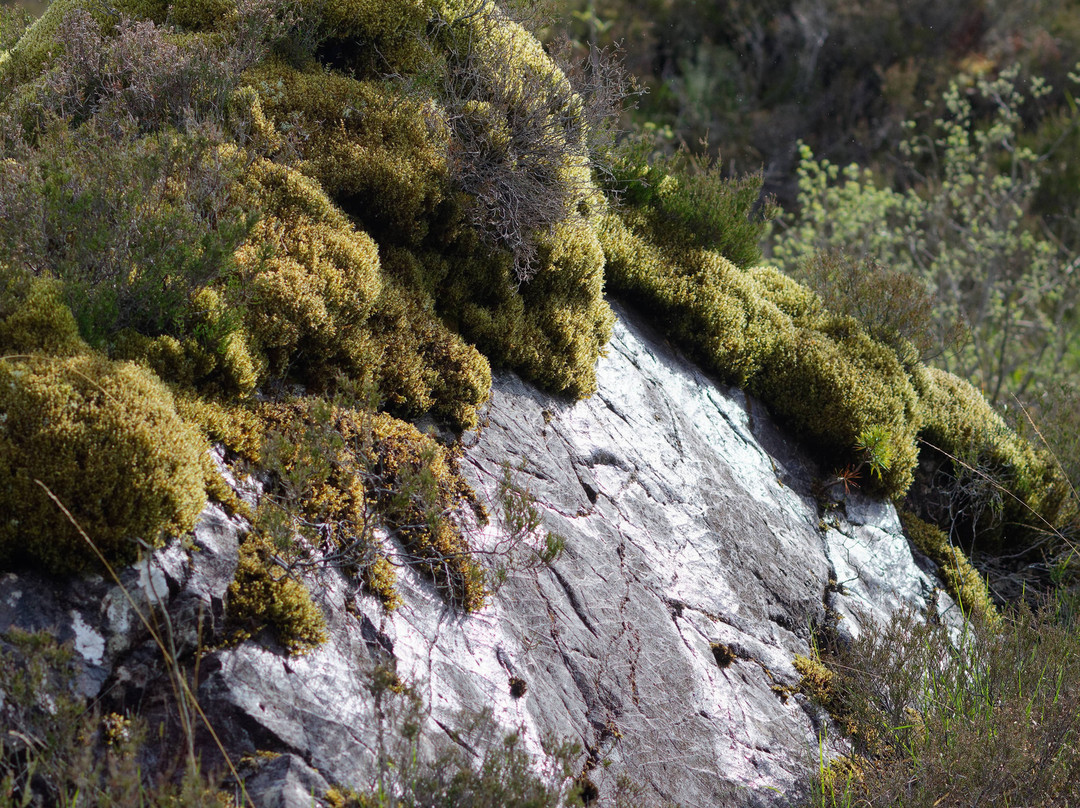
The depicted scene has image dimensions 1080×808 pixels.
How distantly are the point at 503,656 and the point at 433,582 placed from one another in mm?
410

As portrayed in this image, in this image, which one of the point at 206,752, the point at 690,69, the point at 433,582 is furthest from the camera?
the point at 690,69

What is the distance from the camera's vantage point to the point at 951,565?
6.07 meters

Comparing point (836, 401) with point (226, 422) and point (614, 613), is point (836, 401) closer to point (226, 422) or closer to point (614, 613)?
point (614, 613)

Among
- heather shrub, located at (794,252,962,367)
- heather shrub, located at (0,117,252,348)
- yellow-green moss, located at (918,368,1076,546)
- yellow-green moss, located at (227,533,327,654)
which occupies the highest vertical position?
heather shrub, located at (794,252,962,367)

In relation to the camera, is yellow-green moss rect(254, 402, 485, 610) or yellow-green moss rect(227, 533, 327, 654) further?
yellow-green moss rect(254, 402, 485, 610)

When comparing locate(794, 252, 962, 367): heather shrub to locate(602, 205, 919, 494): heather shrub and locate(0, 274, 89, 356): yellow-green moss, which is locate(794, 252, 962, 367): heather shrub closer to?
locate(602, 205, 919, 494): heather shrub

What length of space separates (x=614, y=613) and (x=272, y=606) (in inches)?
67.1

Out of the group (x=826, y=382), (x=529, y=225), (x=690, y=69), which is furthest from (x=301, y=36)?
(x=690, y=69)

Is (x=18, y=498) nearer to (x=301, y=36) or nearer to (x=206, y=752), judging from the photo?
(x=206, y=752)

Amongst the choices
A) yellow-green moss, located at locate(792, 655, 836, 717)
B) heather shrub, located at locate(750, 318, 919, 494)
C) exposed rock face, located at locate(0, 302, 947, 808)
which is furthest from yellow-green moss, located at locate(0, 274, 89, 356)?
heather shrub, located at locate(750, 318, 919, 494)

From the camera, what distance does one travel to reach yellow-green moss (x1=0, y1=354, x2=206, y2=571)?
8.68ft

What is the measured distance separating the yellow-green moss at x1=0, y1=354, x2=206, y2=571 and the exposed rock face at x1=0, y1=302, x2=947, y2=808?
4.9 inches

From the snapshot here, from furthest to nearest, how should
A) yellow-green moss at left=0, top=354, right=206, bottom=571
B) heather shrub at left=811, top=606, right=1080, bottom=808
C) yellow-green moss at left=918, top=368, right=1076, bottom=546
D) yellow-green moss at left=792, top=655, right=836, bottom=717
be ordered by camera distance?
yellow-green moss at left=918, top=368, right=1076, bottom=546, yellow-green moss at left=792, top=655, right=836, bottom=717, heather shrub at left=811, top=606, right=1080, bottom=808, yellow-green moss at left=0, top=354, right=206, bottom=571

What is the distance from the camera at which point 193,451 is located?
2941mm
